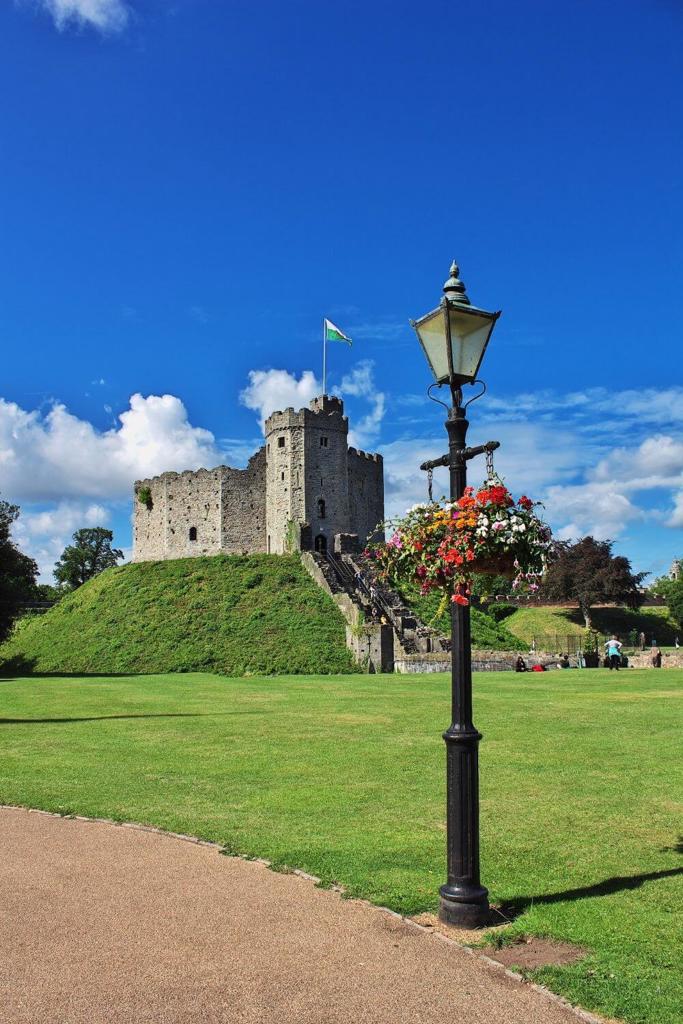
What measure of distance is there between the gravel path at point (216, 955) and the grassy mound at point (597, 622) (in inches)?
2412

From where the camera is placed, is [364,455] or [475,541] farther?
[364,455]

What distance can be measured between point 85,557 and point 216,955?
11226cm

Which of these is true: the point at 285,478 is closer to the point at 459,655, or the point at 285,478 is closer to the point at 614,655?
the point at 614,655

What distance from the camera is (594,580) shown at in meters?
65.9

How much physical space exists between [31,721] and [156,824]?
966 cm

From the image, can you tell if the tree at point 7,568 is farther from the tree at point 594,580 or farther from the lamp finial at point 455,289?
the tree at point 594,580

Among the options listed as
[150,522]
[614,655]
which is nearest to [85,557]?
[150,522]

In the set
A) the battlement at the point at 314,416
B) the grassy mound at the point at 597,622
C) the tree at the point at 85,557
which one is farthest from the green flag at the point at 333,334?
the tree at the point at 85,557

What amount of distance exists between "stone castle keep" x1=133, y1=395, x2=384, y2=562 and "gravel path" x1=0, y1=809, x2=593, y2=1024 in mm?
44434

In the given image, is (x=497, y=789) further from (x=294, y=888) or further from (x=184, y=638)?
(x=184, y=638)

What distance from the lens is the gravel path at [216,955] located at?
14.4ft

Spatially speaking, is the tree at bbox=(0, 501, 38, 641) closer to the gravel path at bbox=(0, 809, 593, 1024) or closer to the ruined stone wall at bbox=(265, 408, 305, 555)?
the ruined stone wall at bbox=(265, 408, 305, 555)

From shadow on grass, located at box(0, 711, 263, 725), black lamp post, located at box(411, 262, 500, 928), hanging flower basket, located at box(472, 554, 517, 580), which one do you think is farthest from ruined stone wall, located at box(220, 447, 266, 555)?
hanging flower basket, located at box(472, 554, 517, 580)

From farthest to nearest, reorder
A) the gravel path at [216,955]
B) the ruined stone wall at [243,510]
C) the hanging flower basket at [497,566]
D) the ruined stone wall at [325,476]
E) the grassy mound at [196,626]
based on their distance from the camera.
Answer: the ruined stone wall at [243,510] → the ruined stone wall at [325,476] → the grassy mound at [196,626] → the hanging flower basket at [497,566] → the gravel path at [216,955]
